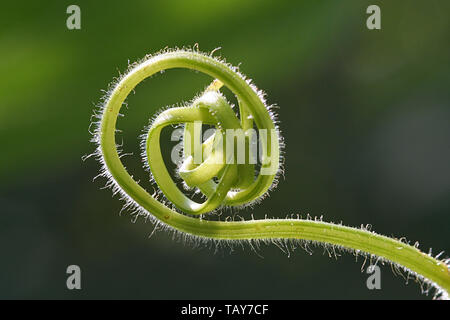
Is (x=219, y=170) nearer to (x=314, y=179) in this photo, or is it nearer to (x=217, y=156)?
(x=217, y=156)

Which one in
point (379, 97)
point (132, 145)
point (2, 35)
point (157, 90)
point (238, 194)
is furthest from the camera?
point (379, 97)

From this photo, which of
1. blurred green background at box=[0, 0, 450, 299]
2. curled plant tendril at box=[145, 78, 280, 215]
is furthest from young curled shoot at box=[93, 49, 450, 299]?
blurred green background at box=[0, 0, 450, 299]

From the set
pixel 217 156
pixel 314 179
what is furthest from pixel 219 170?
pixel 314 179

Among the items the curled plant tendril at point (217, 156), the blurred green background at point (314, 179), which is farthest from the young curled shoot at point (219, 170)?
the blurred green background at point (314, 179)

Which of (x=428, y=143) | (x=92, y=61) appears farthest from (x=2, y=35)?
(x=428, y=143)

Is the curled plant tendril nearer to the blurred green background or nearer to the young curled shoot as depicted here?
the young curled shoot

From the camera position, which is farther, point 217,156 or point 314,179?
point 314,179

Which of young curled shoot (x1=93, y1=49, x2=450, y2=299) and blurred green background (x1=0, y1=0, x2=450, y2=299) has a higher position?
blurred green background (x1=0, y1=0, x2=450, y2=299)

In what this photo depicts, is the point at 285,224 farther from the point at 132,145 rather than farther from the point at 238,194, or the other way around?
the point at 132,145

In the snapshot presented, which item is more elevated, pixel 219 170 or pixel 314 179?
pixel 314 179
